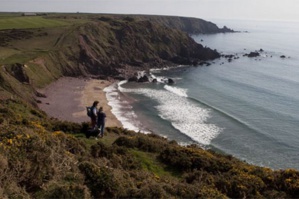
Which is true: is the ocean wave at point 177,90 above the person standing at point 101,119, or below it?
below

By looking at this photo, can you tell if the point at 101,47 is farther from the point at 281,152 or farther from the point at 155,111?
the point at 281,152

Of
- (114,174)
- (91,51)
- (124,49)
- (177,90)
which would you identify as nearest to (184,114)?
(177,90)

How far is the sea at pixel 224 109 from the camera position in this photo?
123ft

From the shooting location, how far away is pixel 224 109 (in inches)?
2056

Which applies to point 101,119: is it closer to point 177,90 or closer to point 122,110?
point 122,110

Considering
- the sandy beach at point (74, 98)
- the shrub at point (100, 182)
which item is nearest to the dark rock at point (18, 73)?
the sandy beach at point (74, 98)

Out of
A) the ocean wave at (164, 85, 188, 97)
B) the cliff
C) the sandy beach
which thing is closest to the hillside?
the sandy beach

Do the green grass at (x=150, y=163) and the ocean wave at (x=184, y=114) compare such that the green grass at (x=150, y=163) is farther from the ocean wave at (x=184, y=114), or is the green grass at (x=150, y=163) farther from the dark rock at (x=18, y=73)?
the dark rock at (x=18, y=73)

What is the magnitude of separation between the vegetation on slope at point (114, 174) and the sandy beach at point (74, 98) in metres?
27.1

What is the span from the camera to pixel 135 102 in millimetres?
55375

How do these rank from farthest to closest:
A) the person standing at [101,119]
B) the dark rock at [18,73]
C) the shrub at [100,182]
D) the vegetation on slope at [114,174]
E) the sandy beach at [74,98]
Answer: the dark rock at [18,73] < the sandy beach at [74,98] < the person standing at [101,119] < the shrub at [100,182] < the vegetation on slope at [114,174]

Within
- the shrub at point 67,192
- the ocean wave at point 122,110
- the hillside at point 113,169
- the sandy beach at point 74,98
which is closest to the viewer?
the shrub at point 67,192

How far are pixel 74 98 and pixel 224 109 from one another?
2626 cm

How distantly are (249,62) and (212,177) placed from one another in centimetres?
9462
